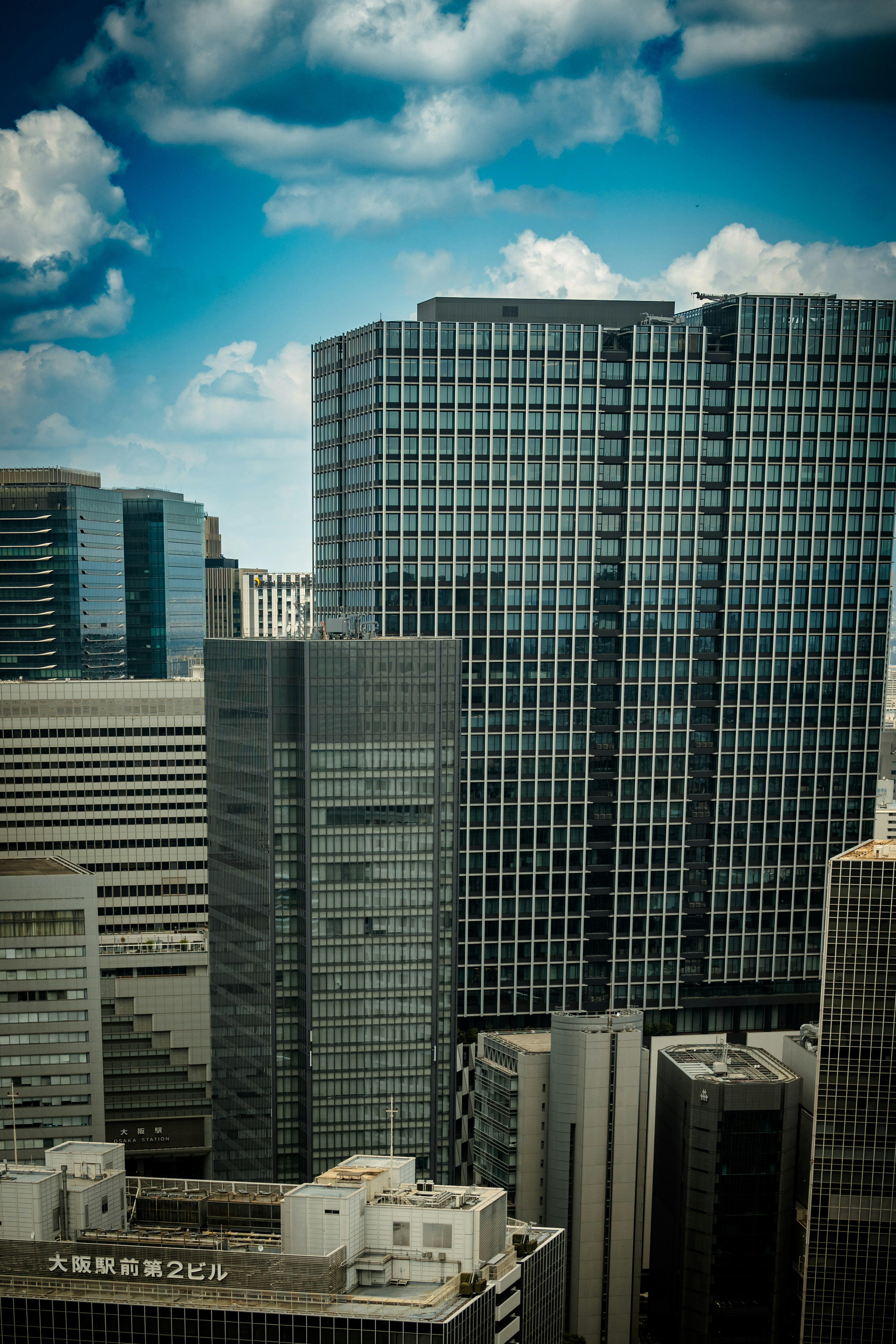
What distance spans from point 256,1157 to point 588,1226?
3906 centimetres

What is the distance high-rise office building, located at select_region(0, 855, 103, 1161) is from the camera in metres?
151

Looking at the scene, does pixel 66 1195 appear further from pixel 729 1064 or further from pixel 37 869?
pixel 729 1064

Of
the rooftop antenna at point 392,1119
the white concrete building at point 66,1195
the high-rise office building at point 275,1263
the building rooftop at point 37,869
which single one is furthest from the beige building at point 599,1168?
the building rooftop at point 37,869

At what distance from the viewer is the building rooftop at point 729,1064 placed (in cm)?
16212

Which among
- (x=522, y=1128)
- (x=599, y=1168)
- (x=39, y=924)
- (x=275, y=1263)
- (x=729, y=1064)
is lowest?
(x=599, y=1168)

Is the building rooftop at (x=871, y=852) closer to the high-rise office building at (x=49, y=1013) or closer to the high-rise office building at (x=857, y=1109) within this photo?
the high-rise office building at (x=857, y=1109)

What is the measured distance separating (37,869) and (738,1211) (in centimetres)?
8664

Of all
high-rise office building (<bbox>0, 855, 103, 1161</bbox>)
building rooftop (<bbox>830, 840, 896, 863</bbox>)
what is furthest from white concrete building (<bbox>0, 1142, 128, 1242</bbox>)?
building rooftop (<bbox>830, 840, 896, 863</bbox>)

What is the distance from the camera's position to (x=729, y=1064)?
169m

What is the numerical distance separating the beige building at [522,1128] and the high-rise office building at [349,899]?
18318 mm

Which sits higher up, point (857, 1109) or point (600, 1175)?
point (857, 1109)

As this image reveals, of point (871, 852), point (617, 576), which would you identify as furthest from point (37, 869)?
point (871, 852)

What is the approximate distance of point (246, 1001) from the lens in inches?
6014

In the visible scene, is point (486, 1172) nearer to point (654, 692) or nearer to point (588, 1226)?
point (588, 1226)
